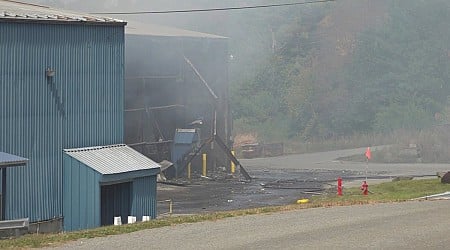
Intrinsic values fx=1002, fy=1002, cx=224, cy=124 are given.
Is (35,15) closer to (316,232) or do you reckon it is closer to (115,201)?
(115,201)

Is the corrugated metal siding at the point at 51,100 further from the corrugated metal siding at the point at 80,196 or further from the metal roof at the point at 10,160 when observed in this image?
the metal roof at the point at 10,160

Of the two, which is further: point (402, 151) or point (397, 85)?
point (397, 85)

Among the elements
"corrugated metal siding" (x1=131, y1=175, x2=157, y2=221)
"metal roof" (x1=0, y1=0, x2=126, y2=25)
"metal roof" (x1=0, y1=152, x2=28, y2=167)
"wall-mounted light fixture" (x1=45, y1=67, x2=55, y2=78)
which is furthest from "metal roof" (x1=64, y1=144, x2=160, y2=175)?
"metal roof" (x1=0, y1=0, x2=126, y2=25)

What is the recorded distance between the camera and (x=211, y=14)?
6075cm

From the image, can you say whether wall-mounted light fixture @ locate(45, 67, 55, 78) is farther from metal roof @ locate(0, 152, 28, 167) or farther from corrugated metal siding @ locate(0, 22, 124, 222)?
metal roof @ locate(0, 152, 28, 167)

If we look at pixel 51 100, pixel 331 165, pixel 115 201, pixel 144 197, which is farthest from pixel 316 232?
pixel 331 165

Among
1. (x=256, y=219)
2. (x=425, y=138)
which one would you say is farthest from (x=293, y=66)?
(x=256, y=219)

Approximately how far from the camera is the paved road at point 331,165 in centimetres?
4394

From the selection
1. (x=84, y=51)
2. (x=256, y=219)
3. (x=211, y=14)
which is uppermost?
(x=211, y=14)

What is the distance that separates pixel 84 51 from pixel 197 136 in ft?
55.1

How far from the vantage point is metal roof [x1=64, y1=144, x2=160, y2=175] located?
967 inches

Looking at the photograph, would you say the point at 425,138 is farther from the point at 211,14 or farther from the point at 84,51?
the point at 84,51

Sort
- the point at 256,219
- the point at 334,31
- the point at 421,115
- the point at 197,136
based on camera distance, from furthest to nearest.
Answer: the point at 334,31
the point at 421,115
the point at 197,136
the point at 256,219

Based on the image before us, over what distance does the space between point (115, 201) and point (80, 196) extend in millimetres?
1277
